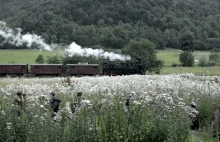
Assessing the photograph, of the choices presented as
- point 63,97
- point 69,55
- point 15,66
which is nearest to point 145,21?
point 69,55

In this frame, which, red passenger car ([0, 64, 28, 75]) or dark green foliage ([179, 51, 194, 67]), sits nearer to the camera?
red passenger car ([0, 64, 28, 75])

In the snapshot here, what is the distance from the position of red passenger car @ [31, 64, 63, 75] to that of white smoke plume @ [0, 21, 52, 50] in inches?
1422

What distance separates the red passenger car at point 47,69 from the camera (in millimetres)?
43406

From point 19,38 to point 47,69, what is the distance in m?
43.1

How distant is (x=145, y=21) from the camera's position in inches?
4220

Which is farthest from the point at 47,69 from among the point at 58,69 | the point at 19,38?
the point at 19,38

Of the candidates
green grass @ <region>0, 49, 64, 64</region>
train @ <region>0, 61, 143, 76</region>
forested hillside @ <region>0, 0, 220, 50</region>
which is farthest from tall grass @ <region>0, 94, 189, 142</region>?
forested hillside @ <region>0, 0, 220, 50</region>

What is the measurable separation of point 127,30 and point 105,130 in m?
98.3

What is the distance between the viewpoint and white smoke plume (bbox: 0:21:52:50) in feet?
259

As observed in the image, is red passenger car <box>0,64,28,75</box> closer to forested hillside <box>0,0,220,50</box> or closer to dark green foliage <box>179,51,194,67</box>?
dark green foliage <box>179,51,194,67</box>

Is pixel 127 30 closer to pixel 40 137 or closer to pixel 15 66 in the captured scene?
pixel 15 66

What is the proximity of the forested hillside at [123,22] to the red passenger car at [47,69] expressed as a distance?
4338cm

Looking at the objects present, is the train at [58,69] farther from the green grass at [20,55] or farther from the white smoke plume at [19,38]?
the white smoke plume at [19,38]

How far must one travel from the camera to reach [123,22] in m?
112
